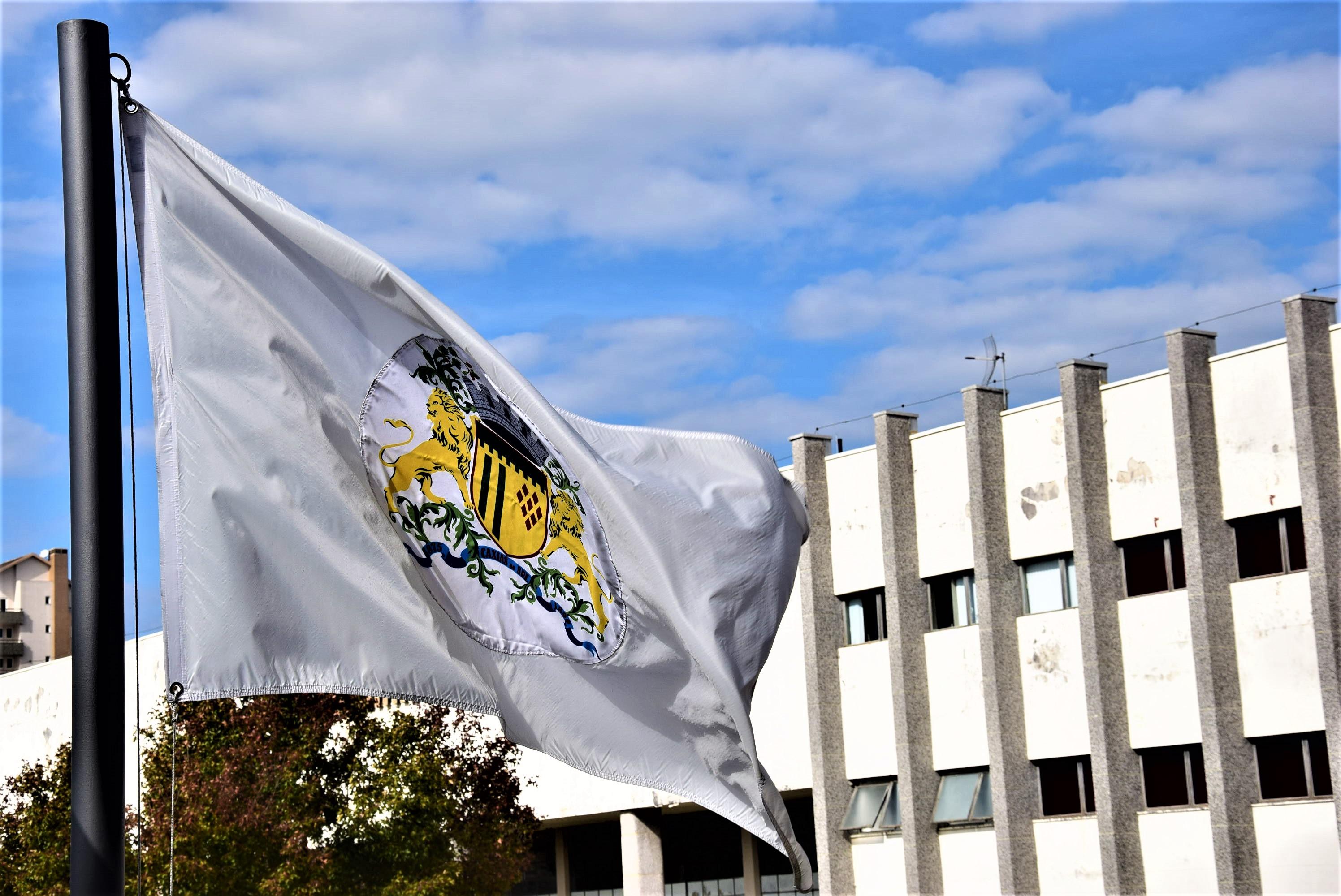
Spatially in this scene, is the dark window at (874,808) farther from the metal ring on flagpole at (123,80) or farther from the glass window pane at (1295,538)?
the metal ring on flagpole at (123,80)

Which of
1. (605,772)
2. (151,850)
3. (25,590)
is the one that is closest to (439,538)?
Result: (605,772)

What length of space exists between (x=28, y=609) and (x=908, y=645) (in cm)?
7285

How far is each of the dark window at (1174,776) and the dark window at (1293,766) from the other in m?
1.07

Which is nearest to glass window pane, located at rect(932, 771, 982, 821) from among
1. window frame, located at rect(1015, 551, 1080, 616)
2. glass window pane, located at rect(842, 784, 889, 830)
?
glass window pane, located at rect(842, 784, 889, 830)

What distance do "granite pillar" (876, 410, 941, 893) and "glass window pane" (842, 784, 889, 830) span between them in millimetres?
973

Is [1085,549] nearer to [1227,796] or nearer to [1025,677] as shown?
[1025,677]

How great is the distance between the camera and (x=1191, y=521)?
29469 millimetres

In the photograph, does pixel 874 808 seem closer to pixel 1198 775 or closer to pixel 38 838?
pixel 1198 775

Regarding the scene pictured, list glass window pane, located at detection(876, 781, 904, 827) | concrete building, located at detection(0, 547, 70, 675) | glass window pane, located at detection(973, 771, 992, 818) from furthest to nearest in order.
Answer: concrete building, located at detection(0, 547, 70, 675) < glass window pane, located at detection(876, 781, 904, 827) < glass window pane, located at detection(973, 771, 992, 818)

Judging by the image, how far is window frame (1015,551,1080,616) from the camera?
3206cm

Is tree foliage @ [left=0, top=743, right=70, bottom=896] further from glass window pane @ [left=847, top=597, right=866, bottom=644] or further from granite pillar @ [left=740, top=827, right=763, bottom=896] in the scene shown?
glass window pane @ [left=847, top=597, right=866, bottom=644]

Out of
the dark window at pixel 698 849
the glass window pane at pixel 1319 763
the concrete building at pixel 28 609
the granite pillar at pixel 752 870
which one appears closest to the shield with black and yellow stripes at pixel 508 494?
the glass window pane at pixel 1319 763

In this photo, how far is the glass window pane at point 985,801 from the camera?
107 ft

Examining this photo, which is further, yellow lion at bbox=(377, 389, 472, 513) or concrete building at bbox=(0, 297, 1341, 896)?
concrete building at bbox=(0, 297, 1341, 896)
